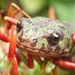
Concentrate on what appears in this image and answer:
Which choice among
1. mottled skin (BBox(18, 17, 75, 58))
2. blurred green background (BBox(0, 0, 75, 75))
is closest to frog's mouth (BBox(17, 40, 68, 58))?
mottled skin (BBox(18, 17, 75, 58))

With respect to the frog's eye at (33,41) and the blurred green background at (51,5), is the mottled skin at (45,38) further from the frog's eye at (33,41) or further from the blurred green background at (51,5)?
the blurred green background at (51,5)

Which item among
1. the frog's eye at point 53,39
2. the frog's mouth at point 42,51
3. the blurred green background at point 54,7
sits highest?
the blurred green background at point 54,7

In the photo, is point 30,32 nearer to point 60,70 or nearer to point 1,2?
point 60,70

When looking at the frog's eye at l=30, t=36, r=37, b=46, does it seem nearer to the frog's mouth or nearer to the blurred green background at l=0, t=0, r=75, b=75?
the frog's mouth

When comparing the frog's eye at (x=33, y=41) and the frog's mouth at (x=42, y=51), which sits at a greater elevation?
the frog's eye at (x=33, y=41)

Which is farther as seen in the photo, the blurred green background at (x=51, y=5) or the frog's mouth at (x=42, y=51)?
the blurred green background at (x=51, y=5)

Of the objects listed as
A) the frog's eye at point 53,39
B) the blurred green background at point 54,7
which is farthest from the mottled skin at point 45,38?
the blurred green background at point 54,7
